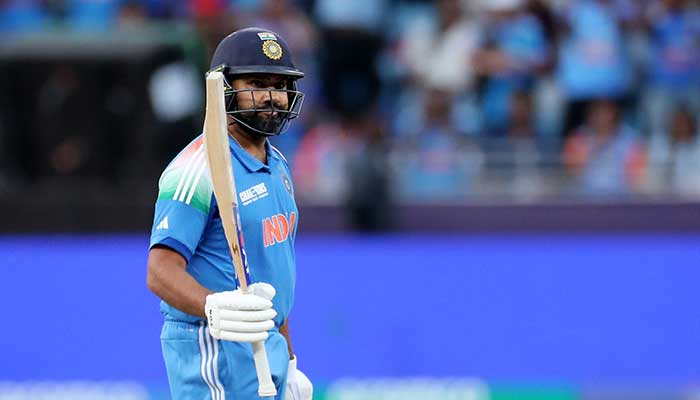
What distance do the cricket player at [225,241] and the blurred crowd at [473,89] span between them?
4.32 meters

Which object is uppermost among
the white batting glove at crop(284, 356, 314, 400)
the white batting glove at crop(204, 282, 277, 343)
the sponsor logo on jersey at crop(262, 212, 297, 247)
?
the sponsor logo on jersey at crop(262, 212, 297, 247)

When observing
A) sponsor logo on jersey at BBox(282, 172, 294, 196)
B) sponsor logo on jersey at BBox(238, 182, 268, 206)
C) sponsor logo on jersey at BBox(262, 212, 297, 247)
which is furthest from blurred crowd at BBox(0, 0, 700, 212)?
sponsor logo on jersey at BBox(238, 182, 268, 206)

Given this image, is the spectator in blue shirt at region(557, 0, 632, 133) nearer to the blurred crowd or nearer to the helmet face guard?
the blurred crowd

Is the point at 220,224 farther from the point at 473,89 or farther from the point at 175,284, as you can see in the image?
the point at 473,89

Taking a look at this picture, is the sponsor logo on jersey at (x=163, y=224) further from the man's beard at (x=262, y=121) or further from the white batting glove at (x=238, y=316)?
the man's beard at (x=262, y=121)

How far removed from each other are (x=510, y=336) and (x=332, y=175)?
151cm

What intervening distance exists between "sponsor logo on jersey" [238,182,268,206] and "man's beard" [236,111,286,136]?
163 mm

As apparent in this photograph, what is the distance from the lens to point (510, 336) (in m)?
8.25

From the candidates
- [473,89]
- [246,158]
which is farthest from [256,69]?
[473,89]

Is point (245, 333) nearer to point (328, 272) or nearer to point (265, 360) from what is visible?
point (265, 360)

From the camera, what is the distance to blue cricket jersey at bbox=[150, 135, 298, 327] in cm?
387

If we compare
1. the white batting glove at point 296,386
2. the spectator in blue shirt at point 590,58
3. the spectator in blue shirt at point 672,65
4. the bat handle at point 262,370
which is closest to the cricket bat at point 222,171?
the bat handle at point 262,370

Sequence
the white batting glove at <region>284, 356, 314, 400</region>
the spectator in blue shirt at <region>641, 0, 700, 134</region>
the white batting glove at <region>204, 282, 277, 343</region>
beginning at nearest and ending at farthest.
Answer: the white batting glove at <region>204, 282, 277, 343</region> → the white batting glove at <region>284, 356, 314, 400</region> → the spectator in blue shirt at <region>641, 0, 700, 134</region>

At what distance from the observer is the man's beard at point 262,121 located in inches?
158
